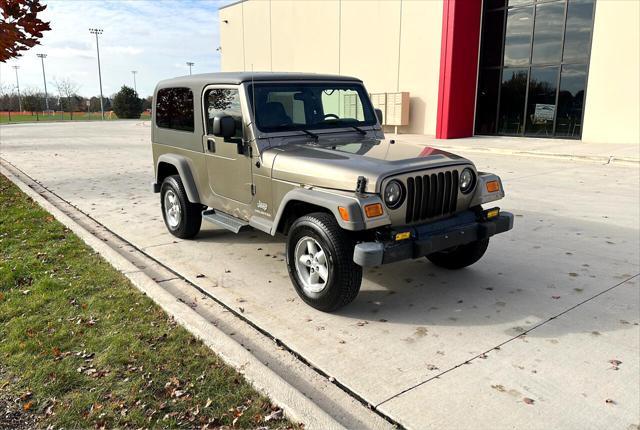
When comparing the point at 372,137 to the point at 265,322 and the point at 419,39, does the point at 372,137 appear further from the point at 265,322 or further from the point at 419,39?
the point at 419,39

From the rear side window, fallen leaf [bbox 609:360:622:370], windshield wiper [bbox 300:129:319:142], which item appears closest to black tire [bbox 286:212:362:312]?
windshield wiper [bbox 300:129:319:142]

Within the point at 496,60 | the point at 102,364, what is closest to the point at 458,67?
the point at 496,60

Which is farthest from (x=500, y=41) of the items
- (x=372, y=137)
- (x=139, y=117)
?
(x=139, y=117)

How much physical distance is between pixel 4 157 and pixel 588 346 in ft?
57.2

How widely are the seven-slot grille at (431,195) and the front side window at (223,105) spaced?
1.91 metres

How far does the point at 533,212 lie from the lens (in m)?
7.53

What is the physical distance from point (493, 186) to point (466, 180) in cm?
33

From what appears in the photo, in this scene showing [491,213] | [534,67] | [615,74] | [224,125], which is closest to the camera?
[491,213]

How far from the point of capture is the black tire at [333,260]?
12.4 ft

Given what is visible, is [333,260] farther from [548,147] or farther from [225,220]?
[548,147]

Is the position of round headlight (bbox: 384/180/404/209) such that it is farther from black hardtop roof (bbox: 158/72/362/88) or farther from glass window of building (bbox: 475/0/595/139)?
glass window of building (bbox: 475/0/595/139)

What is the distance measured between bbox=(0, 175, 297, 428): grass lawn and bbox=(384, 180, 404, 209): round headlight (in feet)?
5.51

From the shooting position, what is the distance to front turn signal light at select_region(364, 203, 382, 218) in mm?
3639

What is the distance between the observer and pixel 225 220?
5.28 m
